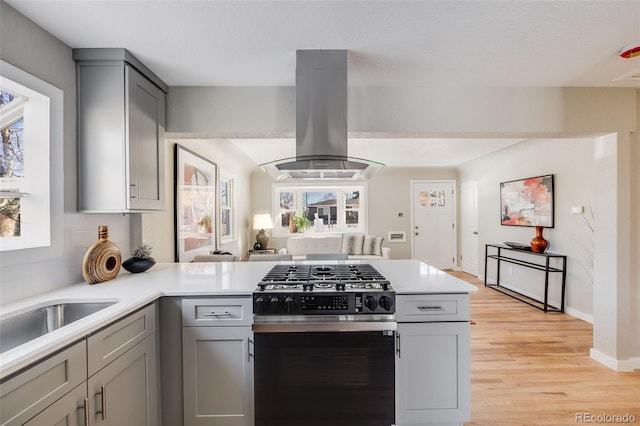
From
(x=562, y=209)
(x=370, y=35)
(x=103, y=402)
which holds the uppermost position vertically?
(x=370, y=35)

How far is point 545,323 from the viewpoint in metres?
3.53

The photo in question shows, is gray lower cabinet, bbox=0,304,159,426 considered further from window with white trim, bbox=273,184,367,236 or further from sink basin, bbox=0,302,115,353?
window with white trim, bbox=273,184,367,236

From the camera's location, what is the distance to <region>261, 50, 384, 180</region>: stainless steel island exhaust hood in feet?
6.25

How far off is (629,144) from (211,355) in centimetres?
341

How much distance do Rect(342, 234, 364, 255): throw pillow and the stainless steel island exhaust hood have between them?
161 inches

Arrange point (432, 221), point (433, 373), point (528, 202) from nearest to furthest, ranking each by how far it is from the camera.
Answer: point (433, 373)
point (528, 202)
point (432, 221)

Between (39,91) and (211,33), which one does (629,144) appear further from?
(39,91)

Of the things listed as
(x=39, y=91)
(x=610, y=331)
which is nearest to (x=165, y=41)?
(x=39, y=91)

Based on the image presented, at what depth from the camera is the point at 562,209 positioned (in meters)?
3.95

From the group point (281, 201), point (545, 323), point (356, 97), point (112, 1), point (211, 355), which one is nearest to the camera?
point (112, 1)

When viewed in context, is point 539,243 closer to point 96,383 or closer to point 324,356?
point 324,356

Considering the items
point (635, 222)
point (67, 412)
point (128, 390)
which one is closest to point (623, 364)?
point (635, 222)

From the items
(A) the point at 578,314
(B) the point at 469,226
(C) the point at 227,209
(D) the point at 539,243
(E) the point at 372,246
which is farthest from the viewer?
(B) the point at 469,226

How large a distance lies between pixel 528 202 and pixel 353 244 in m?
2.91
